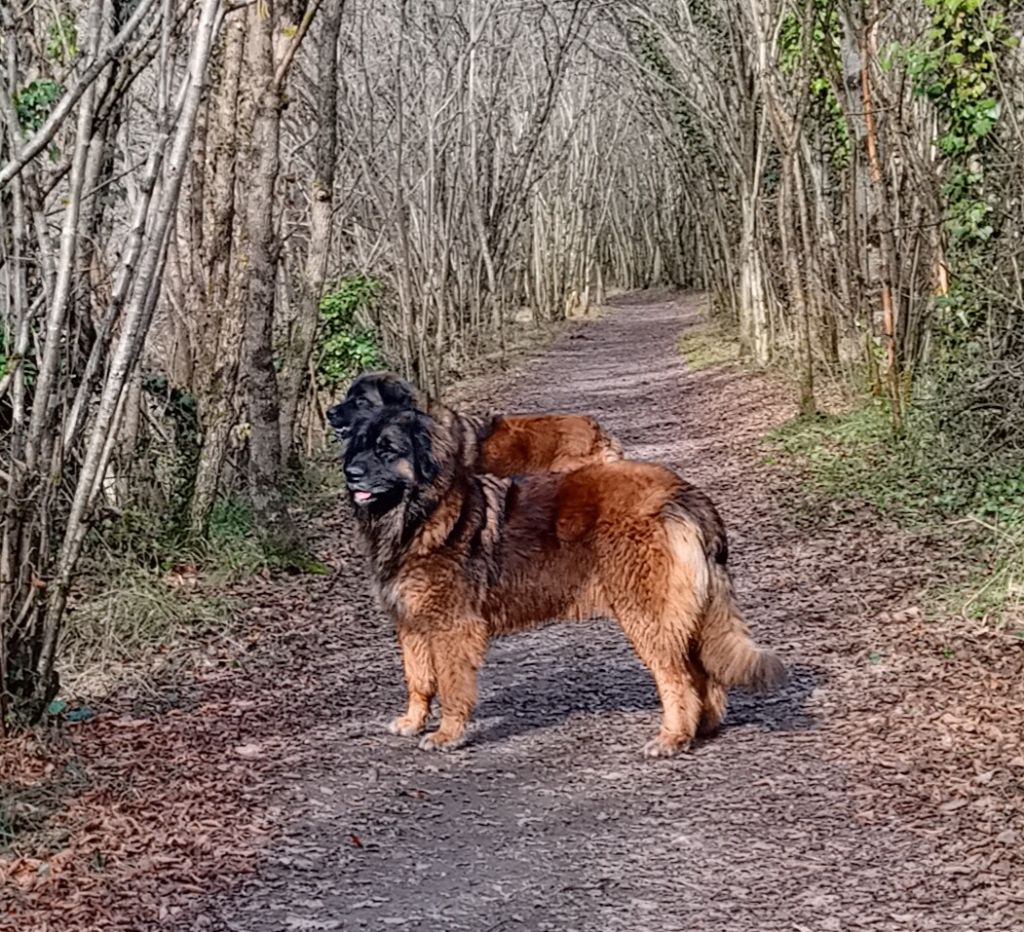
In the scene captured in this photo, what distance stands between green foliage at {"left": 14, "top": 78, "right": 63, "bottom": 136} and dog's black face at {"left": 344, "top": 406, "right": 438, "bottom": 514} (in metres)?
1.96

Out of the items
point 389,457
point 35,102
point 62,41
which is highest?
point 62,41

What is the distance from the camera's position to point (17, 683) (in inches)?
206

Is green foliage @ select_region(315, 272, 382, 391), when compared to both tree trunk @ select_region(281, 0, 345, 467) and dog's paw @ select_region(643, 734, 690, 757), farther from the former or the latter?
dog's paw @ select_region(643, 734, 690, 757)

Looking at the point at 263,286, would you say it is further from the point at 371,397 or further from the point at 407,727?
the point at 407,727

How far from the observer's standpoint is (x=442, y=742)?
564 centimetres

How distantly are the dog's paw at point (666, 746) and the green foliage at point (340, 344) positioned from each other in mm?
8684

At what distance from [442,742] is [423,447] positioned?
131 cm

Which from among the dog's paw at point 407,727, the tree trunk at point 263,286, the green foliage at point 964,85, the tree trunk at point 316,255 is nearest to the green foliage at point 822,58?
the green foliage at point 964,85

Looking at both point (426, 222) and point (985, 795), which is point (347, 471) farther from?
point (426, 222)

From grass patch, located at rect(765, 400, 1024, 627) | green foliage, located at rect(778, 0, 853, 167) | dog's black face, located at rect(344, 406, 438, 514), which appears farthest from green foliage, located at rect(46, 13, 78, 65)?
green foliage, located at rect(778, 0, 853, 167)

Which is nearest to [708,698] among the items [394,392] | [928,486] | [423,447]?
[423,447]

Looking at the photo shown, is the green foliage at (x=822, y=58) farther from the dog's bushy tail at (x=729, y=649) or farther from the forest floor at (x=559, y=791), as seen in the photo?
the dog's bushy tail at (x=729, y=649)

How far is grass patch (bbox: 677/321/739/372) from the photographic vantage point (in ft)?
70.3

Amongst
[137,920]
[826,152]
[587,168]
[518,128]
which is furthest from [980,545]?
[587,168]
